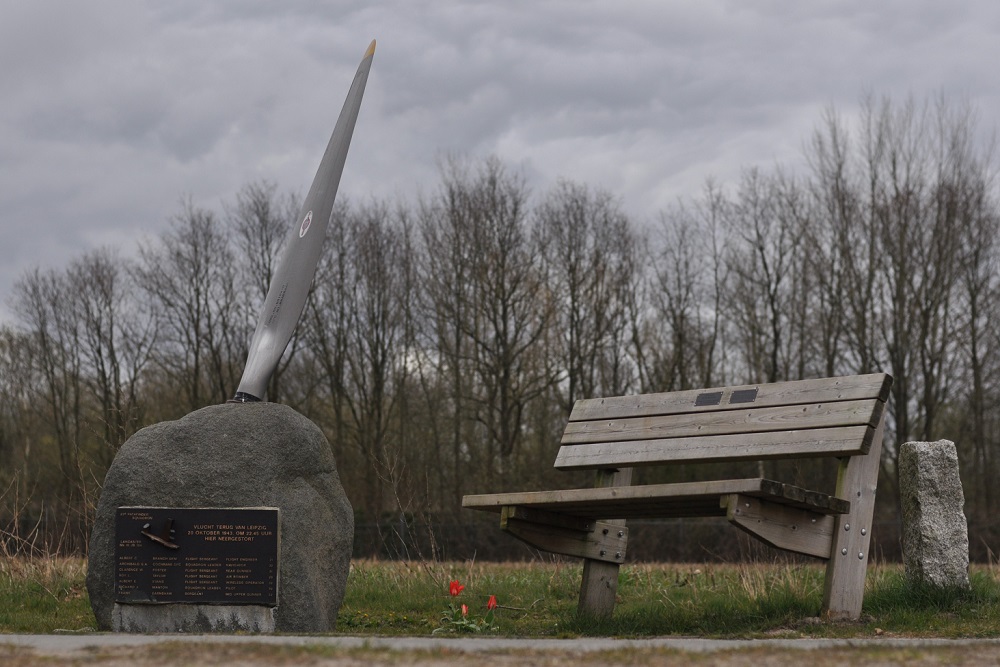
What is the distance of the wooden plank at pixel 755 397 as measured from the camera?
5469 mm

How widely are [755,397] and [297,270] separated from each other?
3.16 m

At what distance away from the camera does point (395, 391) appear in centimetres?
2947

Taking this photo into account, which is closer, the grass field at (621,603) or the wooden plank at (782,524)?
the wooden plank at (782,524)

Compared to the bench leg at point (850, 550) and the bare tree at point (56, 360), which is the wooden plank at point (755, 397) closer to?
the bench leg at point (850, 550)

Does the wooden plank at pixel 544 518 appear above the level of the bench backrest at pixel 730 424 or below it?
below

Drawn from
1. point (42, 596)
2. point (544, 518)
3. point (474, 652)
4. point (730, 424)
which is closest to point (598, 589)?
point (544, 518)

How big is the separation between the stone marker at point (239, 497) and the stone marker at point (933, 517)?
127 inches

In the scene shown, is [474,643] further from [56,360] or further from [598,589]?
[56,360]

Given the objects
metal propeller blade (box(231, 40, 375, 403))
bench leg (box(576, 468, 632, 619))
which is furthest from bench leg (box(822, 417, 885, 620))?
metal propeller blade (box(231, 40, 375, 403))

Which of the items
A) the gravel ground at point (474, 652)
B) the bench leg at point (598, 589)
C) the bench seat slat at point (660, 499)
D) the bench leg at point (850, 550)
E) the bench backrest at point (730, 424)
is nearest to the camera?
the gravel ground at point (474, 652)

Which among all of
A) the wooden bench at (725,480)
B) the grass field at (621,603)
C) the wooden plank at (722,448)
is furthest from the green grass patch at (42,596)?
Result: the wooden plank at (722,448)

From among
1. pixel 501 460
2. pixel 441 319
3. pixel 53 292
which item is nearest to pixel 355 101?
pixel 501 460

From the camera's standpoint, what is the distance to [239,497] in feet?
19.2

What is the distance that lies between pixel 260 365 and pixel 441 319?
2135 centimetres
